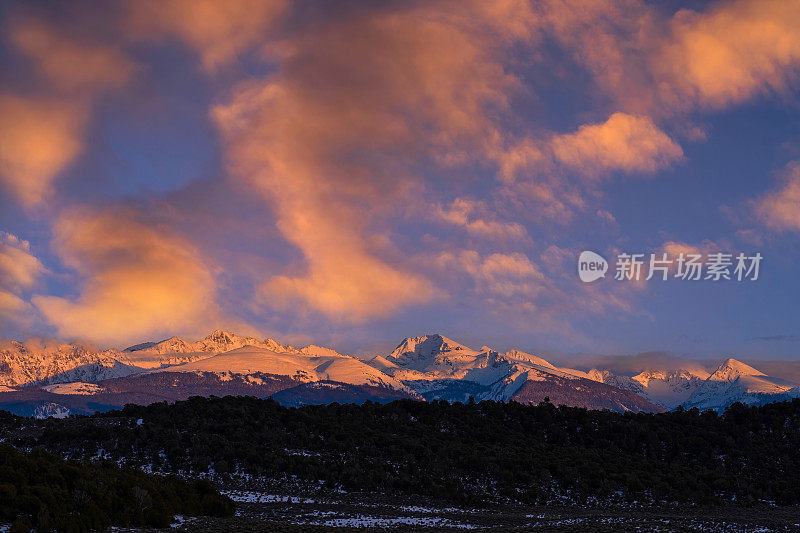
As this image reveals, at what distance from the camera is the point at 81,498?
30.6 metres

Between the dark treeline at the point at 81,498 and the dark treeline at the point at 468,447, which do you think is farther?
the dark treeline at the point at 468,447

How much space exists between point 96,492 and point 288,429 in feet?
142

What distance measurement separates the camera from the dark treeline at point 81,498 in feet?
91.1

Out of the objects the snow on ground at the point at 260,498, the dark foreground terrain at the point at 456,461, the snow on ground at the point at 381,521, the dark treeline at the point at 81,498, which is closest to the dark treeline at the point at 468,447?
the dark foreground terrain at the point at 456,461

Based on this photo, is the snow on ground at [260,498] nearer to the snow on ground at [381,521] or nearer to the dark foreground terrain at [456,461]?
the dark foreground terrain at [456,461]

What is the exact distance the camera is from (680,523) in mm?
36438

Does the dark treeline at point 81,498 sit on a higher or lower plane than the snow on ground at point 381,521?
higher

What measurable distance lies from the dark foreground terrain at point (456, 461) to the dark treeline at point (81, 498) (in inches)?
43.3

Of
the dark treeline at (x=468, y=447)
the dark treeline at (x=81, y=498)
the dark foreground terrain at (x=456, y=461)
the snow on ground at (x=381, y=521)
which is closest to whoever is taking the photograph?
the dark treeline at (x=81, y=498)

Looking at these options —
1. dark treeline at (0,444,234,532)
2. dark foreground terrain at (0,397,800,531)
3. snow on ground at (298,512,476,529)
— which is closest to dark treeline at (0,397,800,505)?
dark foreground terrain at (0,397,800,531)

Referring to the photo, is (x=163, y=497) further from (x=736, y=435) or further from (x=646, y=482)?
(x=736, y=435)

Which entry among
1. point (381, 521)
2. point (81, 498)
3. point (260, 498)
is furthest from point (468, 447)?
point (81, 498)

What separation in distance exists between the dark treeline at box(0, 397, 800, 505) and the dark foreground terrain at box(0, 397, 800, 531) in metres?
0.20

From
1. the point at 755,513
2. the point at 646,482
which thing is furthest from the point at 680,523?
the point at 646,482
